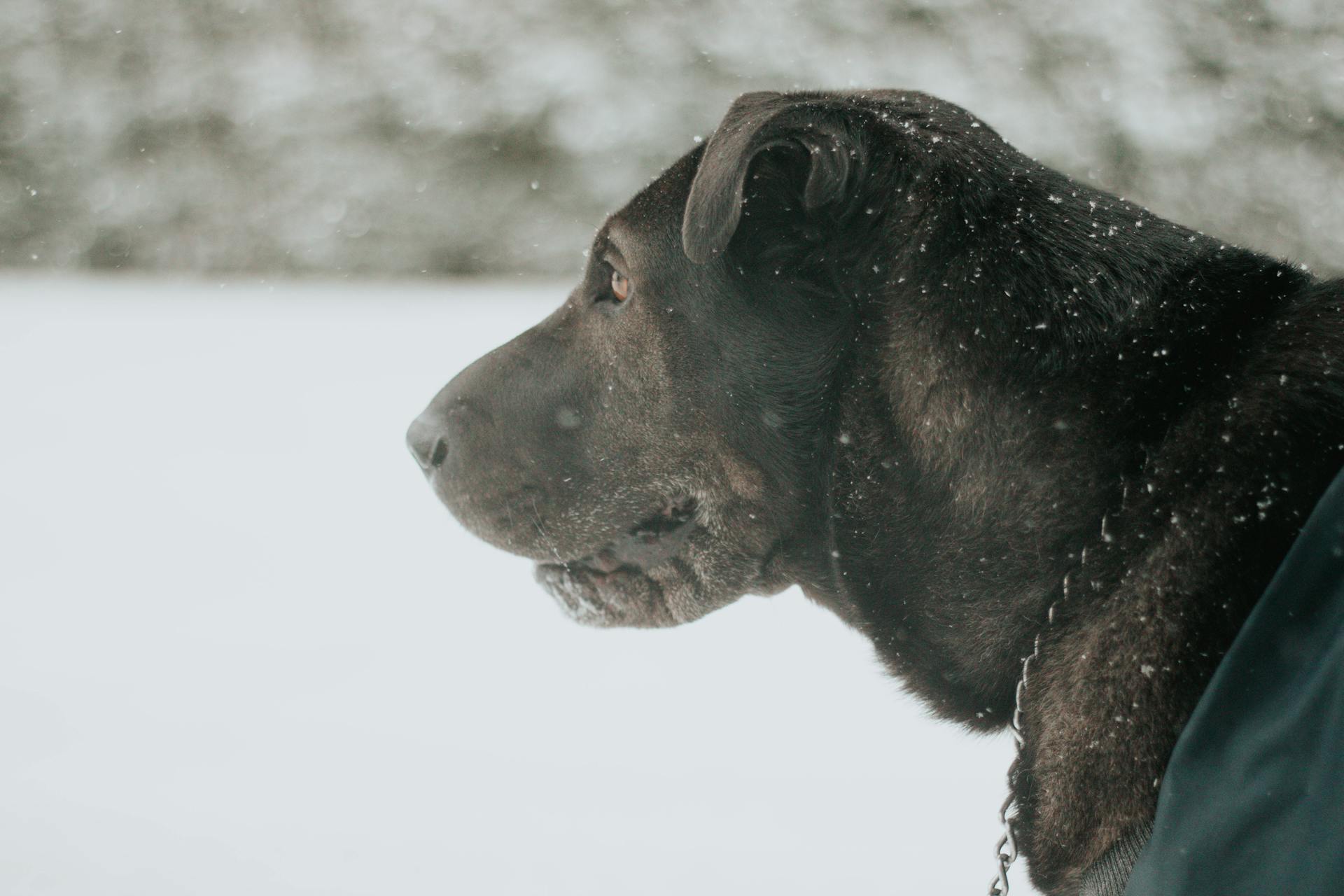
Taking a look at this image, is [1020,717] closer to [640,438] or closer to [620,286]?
[640,438]

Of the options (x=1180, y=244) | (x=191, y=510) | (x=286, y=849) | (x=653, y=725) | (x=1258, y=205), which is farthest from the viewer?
(x=1258, y=205)

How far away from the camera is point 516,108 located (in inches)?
374

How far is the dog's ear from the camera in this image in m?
1.88

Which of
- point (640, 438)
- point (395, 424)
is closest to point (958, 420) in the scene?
point (640, 438)

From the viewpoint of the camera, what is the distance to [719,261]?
2.21 m

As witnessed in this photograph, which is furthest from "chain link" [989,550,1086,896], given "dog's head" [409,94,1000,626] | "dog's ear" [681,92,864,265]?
"dog's ear" [681,92,864,265]

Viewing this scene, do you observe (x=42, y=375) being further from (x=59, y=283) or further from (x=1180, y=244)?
(x=1180, y=244)

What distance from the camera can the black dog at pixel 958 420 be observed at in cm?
163

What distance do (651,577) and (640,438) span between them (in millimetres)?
376

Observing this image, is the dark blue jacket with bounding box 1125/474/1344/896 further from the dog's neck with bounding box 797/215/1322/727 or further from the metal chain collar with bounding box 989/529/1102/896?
the metal chain collar with bounding box 989/529/1102/896

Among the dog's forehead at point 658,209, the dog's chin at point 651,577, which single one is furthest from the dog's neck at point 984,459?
the dog's forehead at point 658,209

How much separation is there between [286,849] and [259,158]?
26.3 feet

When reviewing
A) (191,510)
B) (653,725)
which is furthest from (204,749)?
(191,510)

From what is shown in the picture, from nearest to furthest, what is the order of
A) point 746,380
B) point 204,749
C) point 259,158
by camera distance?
point 746,380 < point 204,749 < point 259,158
